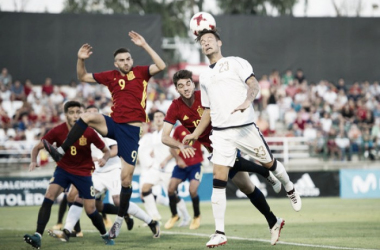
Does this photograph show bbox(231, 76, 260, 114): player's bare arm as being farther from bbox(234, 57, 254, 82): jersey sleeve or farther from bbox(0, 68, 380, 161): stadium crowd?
bbox(0, 68, 380, 161): stadium crowd

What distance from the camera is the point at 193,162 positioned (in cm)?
1541

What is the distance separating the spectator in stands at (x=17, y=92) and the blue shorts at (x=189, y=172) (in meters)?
13.6

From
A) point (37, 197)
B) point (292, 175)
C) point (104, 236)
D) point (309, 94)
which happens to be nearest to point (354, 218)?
point (104, 236)

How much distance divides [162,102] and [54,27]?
7159 millimetres

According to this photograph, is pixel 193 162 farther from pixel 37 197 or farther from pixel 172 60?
pixel 172 60

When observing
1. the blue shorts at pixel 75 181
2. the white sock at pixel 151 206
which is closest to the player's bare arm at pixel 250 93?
the blue shorts at pixel 75 181

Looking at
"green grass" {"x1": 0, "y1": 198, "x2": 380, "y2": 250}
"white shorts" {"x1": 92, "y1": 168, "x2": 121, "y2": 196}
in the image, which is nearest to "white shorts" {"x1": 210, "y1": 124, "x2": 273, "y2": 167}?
"green grass" {"x1": 0, "y1": 198, "x2": 380, "y2": 250}

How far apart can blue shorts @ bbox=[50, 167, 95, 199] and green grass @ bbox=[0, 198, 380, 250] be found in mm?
881

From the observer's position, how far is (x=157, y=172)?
16.5m

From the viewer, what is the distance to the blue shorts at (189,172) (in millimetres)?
15406

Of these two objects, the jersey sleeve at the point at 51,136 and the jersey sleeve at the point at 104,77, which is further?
the jersey sleeve at the point at 51,136

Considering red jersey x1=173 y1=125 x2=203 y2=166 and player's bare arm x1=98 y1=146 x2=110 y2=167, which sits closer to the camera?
player's bare arm x1=98 y1=146 x2=110 y2=167

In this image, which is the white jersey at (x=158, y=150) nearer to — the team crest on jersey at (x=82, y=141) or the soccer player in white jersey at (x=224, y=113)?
the team crest on jersey at (x=82, y=141)

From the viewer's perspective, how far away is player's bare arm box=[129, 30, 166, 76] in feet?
35.1
